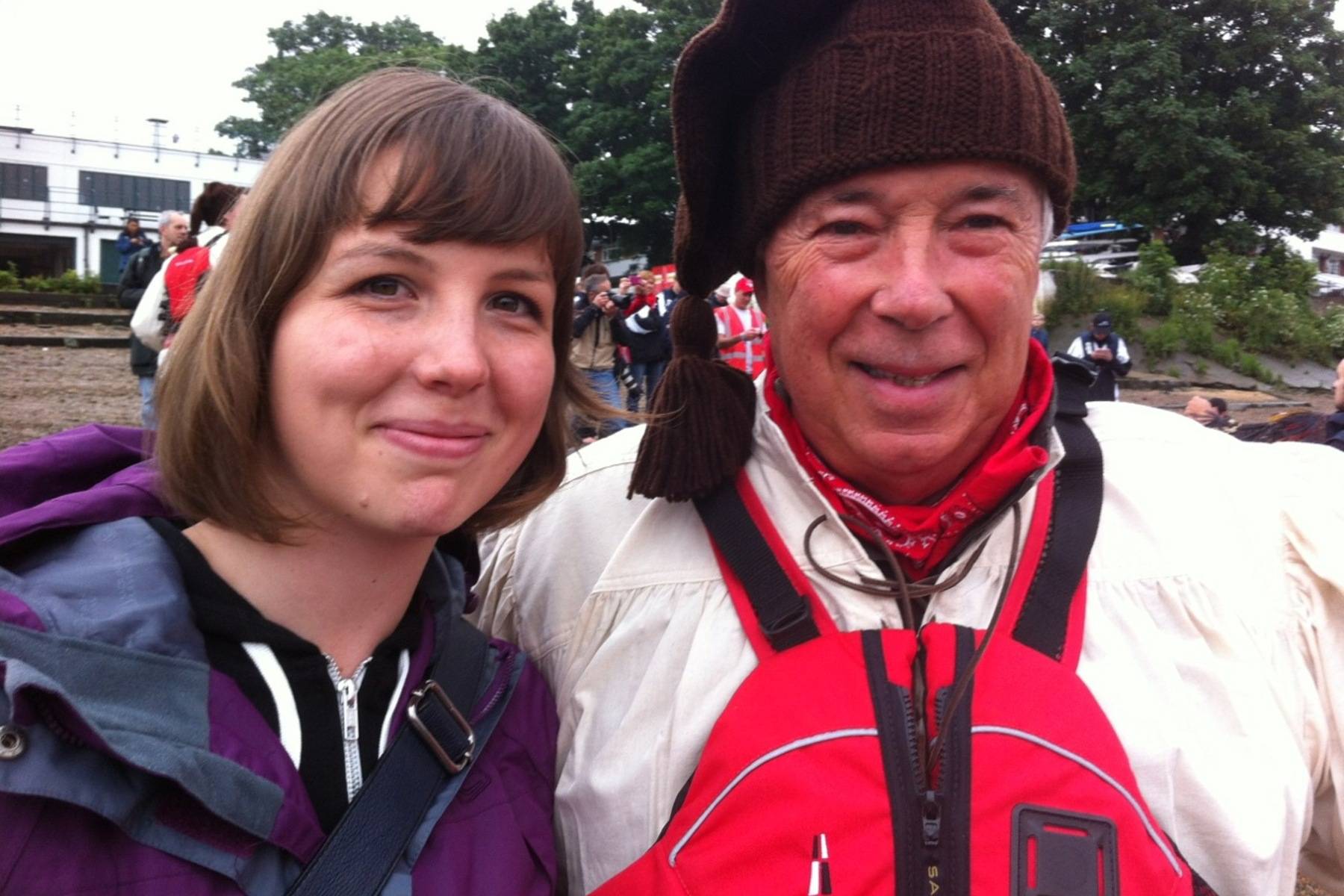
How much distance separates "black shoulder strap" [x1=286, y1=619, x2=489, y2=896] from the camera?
143 cm

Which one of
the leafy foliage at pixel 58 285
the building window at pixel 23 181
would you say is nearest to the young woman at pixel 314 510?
the leafy foliage at pixel 58 285

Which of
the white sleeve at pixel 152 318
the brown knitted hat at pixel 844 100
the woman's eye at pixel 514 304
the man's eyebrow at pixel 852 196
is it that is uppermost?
the brown knitted hat at pixel 844 100

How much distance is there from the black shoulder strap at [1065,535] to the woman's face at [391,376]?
35.5 inches

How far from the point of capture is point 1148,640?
176 cm

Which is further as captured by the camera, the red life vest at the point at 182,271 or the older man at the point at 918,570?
the red life vest at the point at 182,271

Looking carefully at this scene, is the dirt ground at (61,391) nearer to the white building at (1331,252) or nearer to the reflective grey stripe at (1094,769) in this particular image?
the reflective grey stripe at (1094,769)

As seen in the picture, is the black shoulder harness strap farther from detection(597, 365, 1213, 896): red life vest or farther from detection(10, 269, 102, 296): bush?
detection(10, 269, 102, 296): bush

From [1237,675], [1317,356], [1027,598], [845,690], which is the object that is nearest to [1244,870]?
[1237,675]

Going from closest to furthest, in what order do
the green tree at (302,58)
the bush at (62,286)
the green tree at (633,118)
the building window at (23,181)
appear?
the bush at (62,286), the green tree at (633,118), the building window at (23,181), the green tree at (302,58)

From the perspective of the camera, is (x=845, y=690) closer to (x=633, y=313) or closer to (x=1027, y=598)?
(x=1027, y=598)

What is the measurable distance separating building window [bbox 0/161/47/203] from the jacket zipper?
5280 centimetres

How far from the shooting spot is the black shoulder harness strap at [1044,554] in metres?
1.74

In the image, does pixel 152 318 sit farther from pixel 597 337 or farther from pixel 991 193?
pixel 991 193

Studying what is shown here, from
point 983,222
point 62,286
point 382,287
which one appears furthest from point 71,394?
point 983,222
